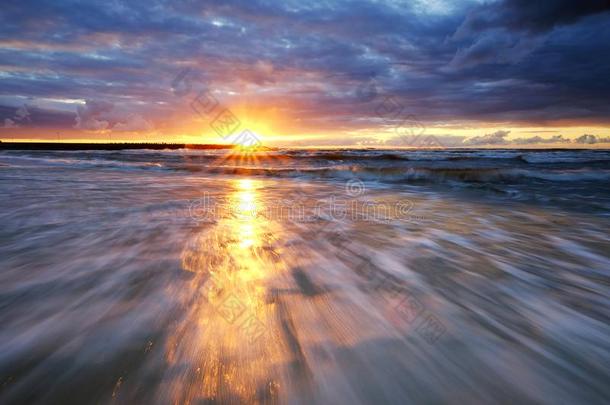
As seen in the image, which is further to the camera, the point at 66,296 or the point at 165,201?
the point at 165,201

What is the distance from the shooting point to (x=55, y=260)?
8.88ft

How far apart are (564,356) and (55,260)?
12.0ft

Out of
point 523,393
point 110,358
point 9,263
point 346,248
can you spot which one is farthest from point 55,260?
point 523,393

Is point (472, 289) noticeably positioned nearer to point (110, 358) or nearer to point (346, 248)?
point (346, 248)

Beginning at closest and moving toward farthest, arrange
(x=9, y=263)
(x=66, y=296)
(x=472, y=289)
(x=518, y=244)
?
(x=66, y=296) < (x=472, y=289) < (x=9, y=263) < (x=518, y=244)

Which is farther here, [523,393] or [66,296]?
[66,296]

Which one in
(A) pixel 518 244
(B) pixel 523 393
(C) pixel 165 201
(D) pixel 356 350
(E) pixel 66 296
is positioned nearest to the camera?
(B) pixel 523 393

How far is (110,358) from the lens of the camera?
143 cm

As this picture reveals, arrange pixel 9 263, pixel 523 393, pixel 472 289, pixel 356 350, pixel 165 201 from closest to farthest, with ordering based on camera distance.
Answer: pixel 523 393, pixel 356 350, pixel 472 289, pixel 9 263, pixel 165 201

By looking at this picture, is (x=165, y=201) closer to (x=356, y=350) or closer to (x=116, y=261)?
(x=116, y=261)

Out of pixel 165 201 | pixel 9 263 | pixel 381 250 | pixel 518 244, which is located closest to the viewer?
pixel 9 263

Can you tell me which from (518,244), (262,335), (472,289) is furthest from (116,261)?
(518,244)

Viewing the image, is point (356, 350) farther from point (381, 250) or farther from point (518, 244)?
point (518, 244)

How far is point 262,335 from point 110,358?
700 mm
